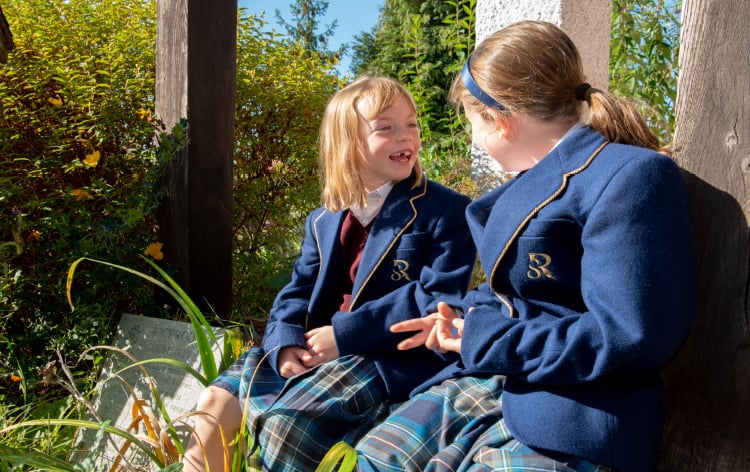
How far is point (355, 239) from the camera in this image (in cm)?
238

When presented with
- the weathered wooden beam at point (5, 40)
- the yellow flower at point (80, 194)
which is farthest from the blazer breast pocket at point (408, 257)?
the weathered wooden beam at point (5, 40)

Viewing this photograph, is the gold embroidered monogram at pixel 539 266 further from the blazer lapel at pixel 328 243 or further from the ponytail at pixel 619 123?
the blazer lapel at pixel 328 243

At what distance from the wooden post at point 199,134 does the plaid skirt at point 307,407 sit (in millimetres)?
1378

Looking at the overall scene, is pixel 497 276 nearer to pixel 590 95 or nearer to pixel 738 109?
pixel 590 95

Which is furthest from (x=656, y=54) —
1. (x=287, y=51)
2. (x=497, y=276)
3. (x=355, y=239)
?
(x=497, y=276)

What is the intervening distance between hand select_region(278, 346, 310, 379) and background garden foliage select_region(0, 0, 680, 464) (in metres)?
1.17

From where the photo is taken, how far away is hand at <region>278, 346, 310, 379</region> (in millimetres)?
2117

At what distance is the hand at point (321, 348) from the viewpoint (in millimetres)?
2123

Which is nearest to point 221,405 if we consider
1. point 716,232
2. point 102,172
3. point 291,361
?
point 291,361

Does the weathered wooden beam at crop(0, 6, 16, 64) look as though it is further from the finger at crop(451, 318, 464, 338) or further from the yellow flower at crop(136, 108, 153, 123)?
the finger at crop(451, 318, 464, 338)

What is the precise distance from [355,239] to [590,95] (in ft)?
3.43

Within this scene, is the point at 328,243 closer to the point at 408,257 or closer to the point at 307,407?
the point at 408,257

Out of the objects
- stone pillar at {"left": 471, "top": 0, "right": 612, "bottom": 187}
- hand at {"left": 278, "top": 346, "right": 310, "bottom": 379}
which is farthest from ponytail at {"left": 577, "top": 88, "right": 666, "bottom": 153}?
stone pillar at {"left": 471, "top": 0, "right": 612, "bottom": 187}

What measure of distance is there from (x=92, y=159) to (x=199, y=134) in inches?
22.0
